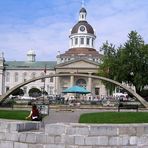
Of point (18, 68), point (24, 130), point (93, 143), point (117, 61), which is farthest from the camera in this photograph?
point (18, 68)

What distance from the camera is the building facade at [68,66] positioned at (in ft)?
379

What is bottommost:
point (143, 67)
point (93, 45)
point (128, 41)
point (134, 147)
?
point (134, 147)

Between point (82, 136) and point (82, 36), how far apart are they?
402 ft

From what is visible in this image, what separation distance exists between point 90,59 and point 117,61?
57.0 meters

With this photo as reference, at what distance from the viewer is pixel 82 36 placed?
5226 inches

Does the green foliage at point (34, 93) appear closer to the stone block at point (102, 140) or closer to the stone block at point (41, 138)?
the stone block at point (41, 138)

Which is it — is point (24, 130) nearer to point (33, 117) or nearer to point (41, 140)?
point (41, 140)

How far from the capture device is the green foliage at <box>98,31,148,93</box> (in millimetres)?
59281

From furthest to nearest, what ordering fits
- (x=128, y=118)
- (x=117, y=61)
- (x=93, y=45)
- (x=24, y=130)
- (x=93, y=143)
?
(x=93, y=45), (x=117, y=61), (x=128, y=118), (x=24, y=130), (x=93, y=143)

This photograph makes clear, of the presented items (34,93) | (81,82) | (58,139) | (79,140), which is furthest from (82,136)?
(81,82)

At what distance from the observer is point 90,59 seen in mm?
117062

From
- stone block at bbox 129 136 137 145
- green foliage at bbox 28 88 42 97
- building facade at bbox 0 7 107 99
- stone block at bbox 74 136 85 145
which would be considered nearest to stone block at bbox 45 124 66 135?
stone block at bbox 74 136 85 145

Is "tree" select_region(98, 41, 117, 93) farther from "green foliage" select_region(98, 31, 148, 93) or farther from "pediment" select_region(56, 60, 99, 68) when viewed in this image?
"pediment" select_region(56, 60, 99, 68)

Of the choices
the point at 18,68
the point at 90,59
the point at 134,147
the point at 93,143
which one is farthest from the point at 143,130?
the point at 18,68
